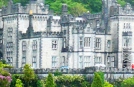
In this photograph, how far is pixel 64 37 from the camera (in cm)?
14638

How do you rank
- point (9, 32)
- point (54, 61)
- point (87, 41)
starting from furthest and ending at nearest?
point (9, 32)
point (54, 61)
point (87, 41)

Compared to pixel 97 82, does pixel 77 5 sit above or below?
above

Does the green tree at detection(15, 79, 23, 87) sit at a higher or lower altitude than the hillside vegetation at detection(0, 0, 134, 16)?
lower

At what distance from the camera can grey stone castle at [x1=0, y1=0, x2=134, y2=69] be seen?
145625 mm

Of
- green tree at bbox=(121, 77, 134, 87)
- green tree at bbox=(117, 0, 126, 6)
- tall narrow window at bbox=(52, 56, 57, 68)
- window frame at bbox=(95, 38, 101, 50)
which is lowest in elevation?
green tree at bbox=(121, 77, 134, 87)

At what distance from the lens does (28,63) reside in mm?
147375

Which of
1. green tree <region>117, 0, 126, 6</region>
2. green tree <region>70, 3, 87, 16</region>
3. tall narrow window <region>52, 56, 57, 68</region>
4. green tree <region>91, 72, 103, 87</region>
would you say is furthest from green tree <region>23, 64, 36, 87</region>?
green tree <region>117, 0, 126, 6</region>

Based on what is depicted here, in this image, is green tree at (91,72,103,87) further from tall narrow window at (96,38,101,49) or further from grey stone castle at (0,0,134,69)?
tall narrow window at (96,38,101,49)

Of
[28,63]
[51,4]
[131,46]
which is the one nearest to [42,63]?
[28,63]

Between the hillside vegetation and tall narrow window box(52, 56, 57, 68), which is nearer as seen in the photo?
tall narrow window box(52, 56, 57, 68)

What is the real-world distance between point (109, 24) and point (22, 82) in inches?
699

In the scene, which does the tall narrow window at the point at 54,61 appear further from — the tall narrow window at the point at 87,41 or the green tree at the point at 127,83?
the green tree at the point at 127,83

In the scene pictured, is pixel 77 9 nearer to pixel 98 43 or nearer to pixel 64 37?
pixel 98 43

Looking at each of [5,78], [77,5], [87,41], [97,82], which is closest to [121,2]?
[77,5]
